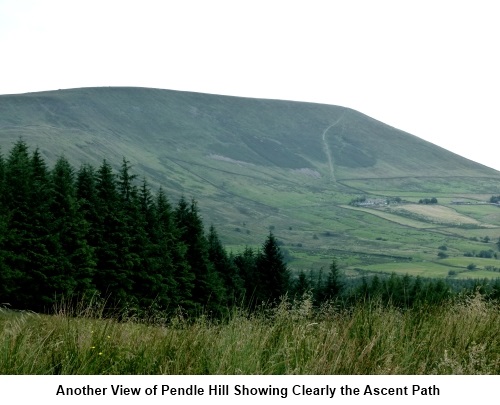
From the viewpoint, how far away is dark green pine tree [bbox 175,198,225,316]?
70625 mm

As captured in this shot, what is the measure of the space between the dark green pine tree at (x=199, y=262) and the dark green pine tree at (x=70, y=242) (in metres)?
14.1

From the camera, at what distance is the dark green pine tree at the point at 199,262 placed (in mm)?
70625

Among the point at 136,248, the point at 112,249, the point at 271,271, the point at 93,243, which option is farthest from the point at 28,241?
the point at 271,271

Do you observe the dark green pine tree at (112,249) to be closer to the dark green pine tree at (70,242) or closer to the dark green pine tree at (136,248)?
the dark green pine tree at (136,248)

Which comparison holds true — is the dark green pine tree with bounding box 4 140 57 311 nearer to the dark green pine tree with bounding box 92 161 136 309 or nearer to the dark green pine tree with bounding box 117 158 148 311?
the dark green pine tree with bounding box 92 161 136 309

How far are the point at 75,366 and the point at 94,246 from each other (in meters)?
58.2

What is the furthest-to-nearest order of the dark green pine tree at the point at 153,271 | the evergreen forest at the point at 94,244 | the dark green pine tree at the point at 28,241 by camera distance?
the dark green pine tree at the point at 153,271, the evergreen forest at the point at 94,244, the dark green pine tree at the point at 28,241

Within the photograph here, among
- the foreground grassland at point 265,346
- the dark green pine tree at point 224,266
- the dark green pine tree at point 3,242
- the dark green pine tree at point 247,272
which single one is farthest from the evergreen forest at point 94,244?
the foreground grassland at point 265,346

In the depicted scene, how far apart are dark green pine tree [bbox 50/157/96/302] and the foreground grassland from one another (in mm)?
49602

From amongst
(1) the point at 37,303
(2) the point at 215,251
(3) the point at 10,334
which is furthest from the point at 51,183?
(3) the point at 10,334

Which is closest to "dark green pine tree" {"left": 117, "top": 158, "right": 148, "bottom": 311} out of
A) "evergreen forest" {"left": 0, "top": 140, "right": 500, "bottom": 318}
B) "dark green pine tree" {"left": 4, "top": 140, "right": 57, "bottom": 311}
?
"evergreen forest" {"left": 0, "top": 140, "right": 500, "bottom": 318}

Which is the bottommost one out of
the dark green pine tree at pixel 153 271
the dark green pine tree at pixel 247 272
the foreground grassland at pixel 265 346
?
Result: the dark green pine tree at pixel 247 272
